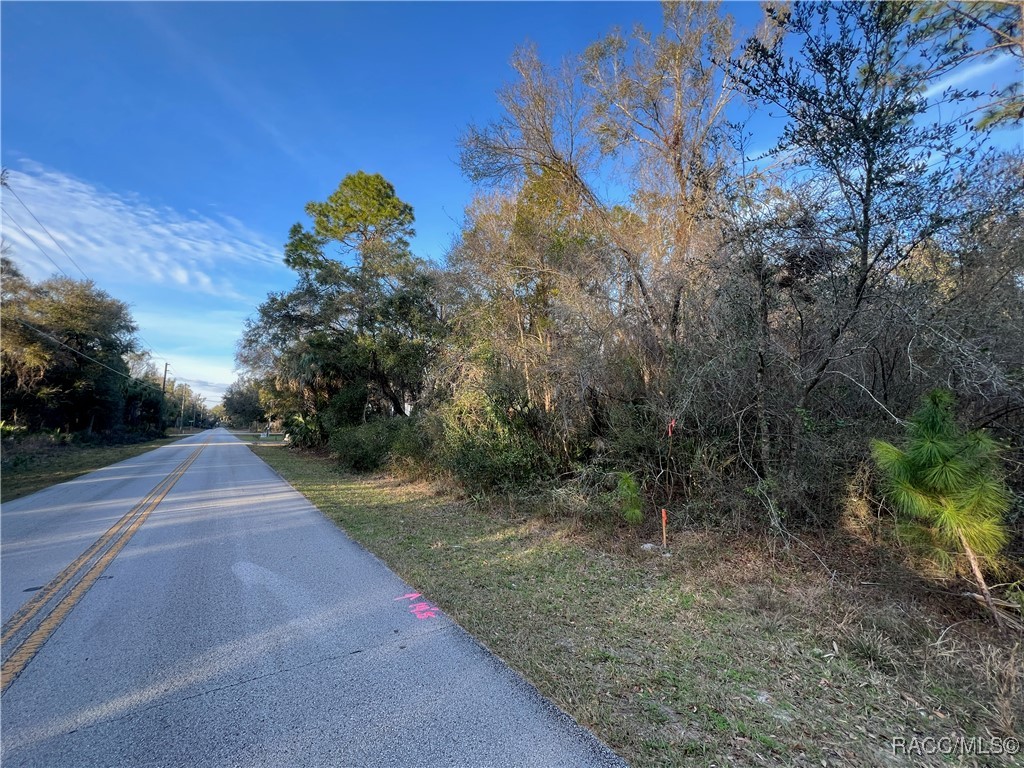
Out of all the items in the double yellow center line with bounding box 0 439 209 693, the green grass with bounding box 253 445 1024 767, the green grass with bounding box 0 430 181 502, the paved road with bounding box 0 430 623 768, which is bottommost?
the green grass with bounding box 253 445 1024 767

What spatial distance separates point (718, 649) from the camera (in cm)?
362

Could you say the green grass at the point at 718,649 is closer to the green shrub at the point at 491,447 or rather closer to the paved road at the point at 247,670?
the paved road at the point at 247,670

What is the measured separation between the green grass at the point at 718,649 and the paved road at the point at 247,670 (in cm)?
40

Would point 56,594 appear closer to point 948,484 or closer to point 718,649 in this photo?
point 718,649

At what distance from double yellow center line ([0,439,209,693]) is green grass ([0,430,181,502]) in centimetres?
655

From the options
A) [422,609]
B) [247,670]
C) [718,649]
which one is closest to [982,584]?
[718,649]

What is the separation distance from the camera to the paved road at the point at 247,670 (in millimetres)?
2580

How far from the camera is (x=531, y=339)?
10.6 meters

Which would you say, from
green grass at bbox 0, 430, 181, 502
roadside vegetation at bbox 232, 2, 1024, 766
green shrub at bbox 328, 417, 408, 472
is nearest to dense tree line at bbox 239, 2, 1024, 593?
roadside vegetation at bbox 232, 2, 1024, 766

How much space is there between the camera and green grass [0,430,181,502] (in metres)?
13.2

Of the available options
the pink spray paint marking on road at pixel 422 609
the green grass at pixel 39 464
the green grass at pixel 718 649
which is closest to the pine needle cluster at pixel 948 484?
the green grass at pixel 718 649

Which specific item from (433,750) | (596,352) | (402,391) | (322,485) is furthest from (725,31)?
(402,391)

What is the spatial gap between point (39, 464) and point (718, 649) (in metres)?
25.6

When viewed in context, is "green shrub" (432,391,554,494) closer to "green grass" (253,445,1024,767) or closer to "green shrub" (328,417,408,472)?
"green grass" (253,445,1024,767)
